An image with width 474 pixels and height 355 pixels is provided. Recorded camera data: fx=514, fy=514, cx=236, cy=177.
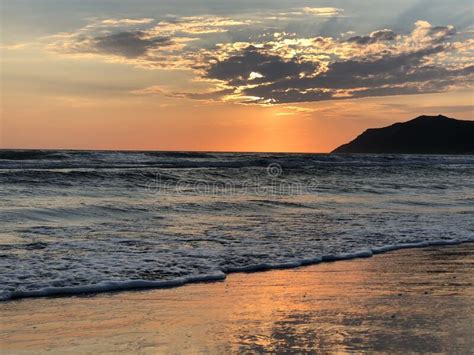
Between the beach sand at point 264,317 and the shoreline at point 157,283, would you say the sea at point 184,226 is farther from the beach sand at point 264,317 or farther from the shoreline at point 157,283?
the beach sand at point 264,317

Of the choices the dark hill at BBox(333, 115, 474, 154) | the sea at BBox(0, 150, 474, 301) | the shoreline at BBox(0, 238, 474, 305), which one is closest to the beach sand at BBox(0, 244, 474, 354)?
the shoreline at BBox(0, 238, 474, 305)

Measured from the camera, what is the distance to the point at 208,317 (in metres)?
5.21

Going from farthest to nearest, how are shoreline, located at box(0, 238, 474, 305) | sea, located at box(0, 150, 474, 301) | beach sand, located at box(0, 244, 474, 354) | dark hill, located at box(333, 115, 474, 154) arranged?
dark hill, located at box(333, 115, 474, 154)
sea, located at box(0, 150, 474, 301)
shoreline, located at box(0, 238, 474, 305)
beach sand, located at box(0, 244, 474, 354)

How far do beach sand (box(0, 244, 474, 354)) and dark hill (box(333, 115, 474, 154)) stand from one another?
464 feet

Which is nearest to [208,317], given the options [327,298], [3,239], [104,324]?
[104,324]

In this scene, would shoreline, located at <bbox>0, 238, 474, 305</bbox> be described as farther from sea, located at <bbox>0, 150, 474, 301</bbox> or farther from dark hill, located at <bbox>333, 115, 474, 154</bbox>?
dark hill, located at <bbox>333, 115, 474, 154</bbox>

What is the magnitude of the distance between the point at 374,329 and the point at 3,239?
7098 mm

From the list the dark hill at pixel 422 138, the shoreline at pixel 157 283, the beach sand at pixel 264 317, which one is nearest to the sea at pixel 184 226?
the shoreline at pixel 157 283

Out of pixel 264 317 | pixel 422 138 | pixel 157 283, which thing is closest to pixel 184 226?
pixel 157 283

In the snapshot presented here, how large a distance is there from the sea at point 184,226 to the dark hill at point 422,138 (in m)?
131

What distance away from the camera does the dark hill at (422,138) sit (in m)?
146

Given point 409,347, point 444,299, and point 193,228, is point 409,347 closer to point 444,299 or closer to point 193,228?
point 444,299

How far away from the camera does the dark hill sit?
146250 mm

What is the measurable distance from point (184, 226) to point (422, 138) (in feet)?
504
